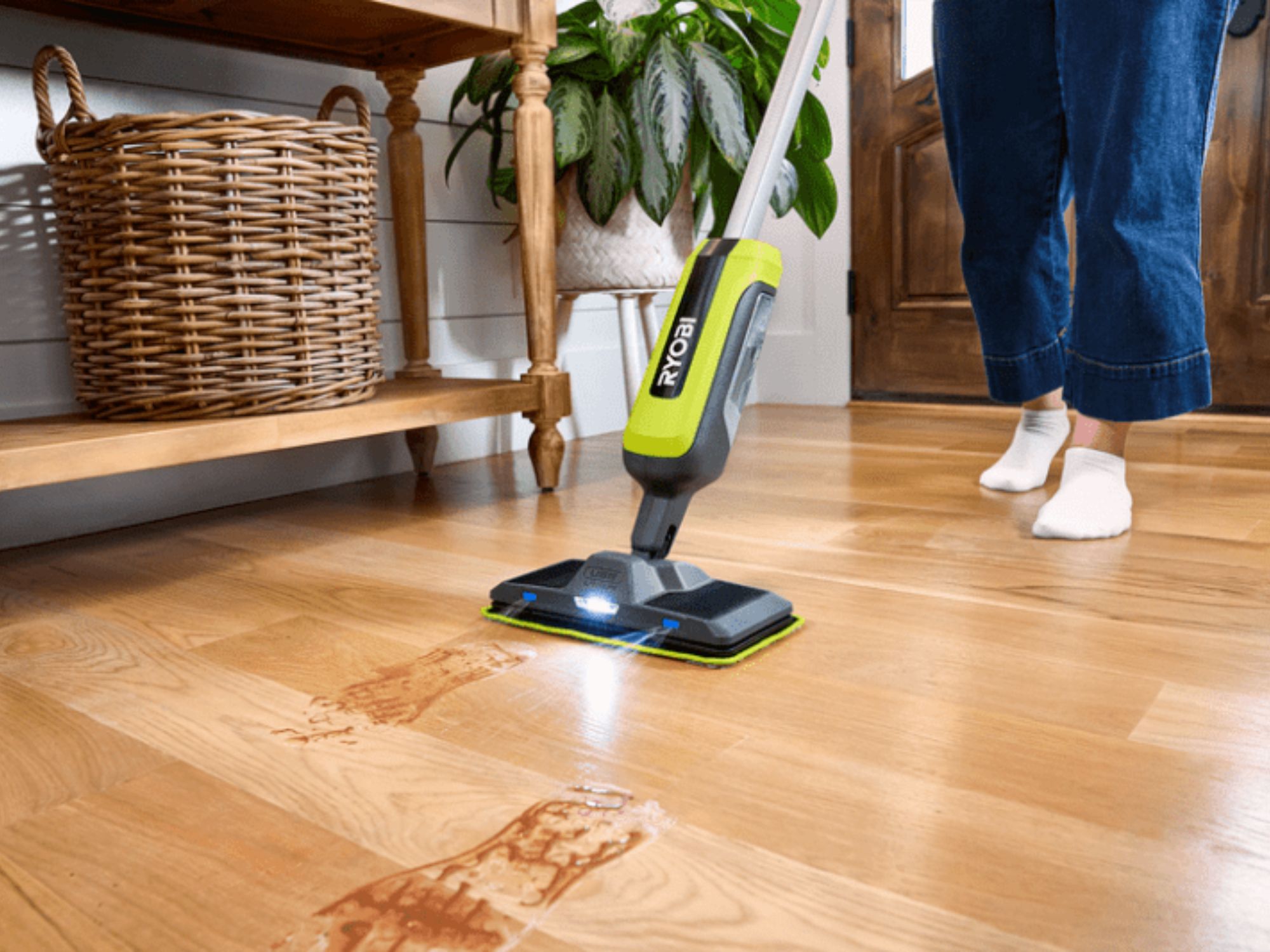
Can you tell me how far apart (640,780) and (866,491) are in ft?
2.95

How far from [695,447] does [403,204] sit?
3.23 ft

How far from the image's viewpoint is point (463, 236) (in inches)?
72.5

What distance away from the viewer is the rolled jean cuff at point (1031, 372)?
1356mm

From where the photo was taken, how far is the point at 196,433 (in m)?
1.08

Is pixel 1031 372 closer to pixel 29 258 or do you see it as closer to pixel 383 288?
pixel 383 288

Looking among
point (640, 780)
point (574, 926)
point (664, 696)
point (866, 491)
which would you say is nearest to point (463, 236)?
point (866, 491)

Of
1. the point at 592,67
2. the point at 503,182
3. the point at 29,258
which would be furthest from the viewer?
the point at 503,182

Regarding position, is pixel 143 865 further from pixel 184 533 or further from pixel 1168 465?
pixel 1168 465

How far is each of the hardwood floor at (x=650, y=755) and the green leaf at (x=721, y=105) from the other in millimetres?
636

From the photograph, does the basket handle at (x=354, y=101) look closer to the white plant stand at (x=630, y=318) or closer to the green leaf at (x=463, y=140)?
the green leaf at (x=463, y=140)

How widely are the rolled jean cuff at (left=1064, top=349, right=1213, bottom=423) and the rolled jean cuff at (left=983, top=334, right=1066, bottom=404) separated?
23 centimetres

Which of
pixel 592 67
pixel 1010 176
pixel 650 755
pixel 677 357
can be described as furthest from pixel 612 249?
pixel 650 755

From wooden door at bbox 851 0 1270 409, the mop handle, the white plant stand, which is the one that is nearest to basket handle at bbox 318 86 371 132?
the white plant stand

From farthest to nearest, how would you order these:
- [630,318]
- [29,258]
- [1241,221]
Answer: [1241,221], [630,318], [29,258]
